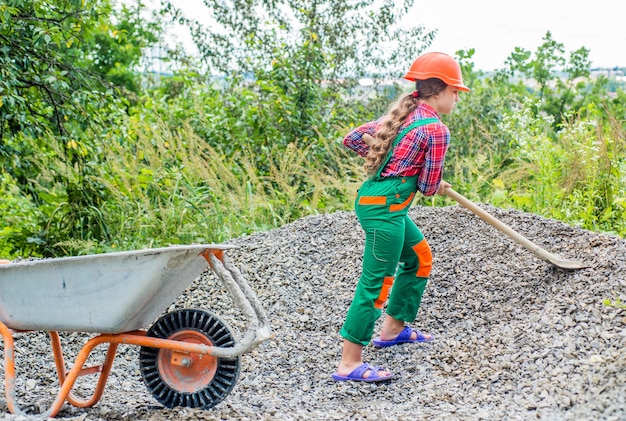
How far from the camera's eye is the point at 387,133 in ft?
11.1

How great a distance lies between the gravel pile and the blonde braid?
1.04 metres

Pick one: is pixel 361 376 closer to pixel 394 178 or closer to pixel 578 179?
pixel 394 178

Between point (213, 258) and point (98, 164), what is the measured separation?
3.41 meters

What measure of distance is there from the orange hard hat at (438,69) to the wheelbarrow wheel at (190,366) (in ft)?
4.74

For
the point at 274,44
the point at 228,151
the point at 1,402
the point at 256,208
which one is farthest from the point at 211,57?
the point at 1,402

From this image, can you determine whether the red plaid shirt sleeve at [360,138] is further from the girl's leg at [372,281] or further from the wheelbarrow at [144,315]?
the wheelbarrow at [144,315]

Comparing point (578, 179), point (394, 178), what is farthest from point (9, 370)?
point (578, 179)

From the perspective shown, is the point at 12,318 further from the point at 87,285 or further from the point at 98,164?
the point at 98,164

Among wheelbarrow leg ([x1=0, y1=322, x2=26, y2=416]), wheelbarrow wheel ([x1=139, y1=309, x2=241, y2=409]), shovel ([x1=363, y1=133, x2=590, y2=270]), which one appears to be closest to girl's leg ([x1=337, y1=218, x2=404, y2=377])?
shovel ([x1=363, y1=133, x2=590, y2=270])

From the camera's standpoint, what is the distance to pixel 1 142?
201 inches

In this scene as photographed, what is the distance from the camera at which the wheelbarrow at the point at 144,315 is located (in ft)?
8.97

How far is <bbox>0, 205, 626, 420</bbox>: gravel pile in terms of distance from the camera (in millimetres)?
2963

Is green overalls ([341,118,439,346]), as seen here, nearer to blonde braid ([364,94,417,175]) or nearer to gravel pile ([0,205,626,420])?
blonde braid ([364,94,417,175])

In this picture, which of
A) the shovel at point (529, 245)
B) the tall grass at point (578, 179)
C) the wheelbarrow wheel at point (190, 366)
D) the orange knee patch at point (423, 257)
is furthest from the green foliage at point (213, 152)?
the wheelbarrow wheel at point (190, 366)
